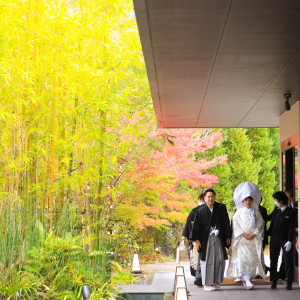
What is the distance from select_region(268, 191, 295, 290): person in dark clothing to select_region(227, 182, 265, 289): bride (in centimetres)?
29

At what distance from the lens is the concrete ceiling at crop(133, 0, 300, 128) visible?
4504 mm

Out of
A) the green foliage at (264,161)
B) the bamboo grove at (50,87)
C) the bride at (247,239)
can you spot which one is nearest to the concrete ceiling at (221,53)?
the bamboo grove at (50,87)

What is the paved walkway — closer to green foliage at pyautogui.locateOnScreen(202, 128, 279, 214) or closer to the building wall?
the building wall

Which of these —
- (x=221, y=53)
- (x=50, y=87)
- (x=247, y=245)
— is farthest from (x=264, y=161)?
(x=221, y=53)

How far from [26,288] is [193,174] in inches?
417

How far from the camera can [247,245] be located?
331 inches

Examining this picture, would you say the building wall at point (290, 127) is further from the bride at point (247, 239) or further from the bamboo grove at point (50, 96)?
the bamboo grove at point (50, 96)

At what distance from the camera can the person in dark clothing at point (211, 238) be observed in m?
8.38

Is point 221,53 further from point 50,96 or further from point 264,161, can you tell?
point 264,161

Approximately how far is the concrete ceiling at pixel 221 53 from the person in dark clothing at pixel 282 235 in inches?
57.4

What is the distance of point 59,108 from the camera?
7605 millimetres

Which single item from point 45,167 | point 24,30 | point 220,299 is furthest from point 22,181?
point 220,299

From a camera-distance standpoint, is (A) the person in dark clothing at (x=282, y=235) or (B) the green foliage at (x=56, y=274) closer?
(B) the green foliage at (x=56, y=274)

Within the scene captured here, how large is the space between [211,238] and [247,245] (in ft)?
1.61
